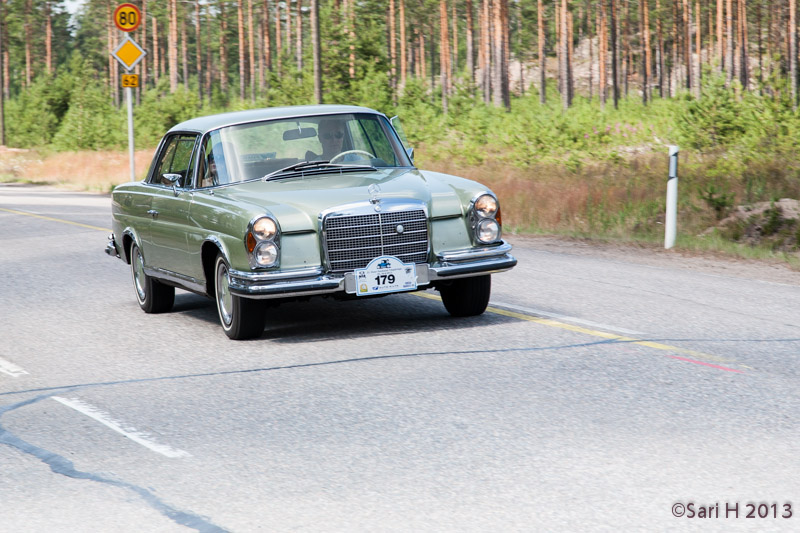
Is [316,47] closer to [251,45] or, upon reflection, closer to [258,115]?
[258,115]

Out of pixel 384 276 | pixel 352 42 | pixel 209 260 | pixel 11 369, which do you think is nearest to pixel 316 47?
pixel 352 42

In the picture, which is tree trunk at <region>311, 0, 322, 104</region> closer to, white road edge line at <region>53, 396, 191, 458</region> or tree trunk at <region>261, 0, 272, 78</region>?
white road edge line at <region>53, 396, 191, 458</region>

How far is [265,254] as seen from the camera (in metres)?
7.28

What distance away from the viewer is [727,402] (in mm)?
5570

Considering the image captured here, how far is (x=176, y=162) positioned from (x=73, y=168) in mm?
30705

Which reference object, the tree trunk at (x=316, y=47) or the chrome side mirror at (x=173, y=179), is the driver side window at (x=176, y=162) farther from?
the tree trunk at (x=316, y=47)

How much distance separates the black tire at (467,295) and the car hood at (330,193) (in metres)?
0.71

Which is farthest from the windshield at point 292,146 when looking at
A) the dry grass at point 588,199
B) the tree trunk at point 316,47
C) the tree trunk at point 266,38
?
the tree trunk at point 266,38

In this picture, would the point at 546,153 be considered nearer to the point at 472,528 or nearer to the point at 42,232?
the point at 42,232

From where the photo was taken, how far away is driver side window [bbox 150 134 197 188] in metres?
8.72

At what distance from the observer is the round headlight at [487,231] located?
25.7 ft

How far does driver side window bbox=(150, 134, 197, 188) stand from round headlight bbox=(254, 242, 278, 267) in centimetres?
166

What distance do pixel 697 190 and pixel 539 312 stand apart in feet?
26.5

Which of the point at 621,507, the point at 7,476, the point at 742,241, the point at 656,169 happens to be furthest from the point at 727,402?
the point at 656,169
